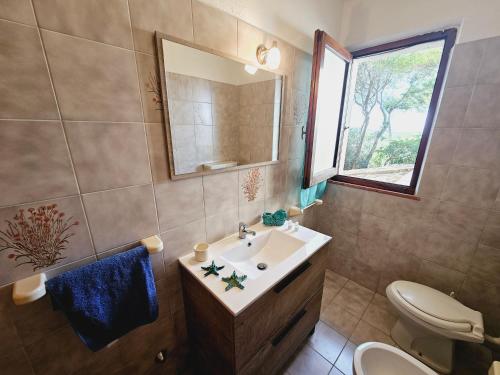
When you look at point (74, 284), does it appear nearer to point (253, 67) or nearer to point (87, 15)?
A: point (87, 15)

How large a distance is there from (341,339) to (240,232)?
1.15 meters

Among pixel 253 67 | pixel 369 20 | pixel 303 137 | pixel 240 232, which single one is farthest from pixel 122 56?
pixel 369 20

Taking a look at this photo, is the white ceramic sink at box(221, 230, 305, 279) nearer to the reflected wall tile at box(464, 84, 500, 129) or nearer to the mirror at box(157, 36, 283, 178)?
the mirror at box(157, 36, 283, 178)

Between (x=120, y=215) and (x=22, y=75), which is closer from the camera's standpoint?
(x=22, y=75)

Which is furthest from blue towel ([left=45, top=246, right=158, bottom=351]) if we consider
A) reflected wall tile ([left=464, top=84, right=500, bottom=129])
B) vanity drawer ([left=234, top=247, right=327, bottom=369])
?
reflected wall tile ([left=464, top=84, right=500, bottom=129])

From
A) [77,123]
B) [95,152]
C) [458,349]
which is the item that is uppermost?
[77,123]

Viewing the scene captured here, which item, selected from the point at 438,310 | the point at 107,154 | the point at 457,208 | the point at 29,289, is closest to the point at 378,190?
the point at 457,208

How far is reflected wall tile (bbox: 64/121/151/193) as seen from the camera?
0.72 m

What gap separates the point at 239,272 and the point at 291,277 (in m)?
0.28

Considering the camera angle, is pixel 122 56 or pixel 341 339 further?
pixel 341 339

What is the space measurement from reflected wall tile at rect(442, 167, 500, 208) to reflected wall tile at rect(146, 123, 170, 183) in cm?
183

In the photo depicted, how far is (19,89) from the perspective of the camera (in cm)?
60

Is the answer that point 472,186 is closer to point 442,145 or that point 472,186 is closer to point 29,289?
point 442,145

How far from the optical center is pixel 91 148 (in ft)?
2.43
